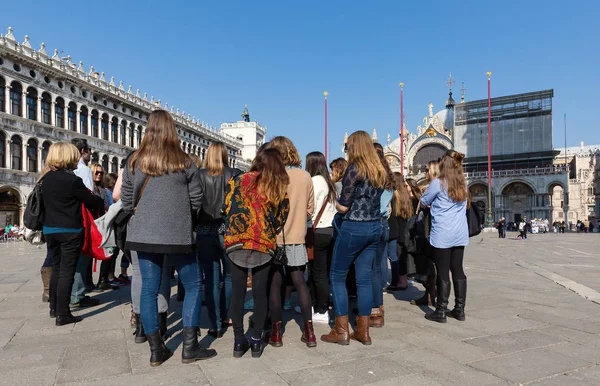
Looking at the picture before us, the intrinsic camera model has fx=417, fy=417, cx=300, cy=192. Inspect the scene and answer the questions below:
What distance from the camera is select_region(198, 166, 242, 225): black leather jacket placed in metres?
4.16

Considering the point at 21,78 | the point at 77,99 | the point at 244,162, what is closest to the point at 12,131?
the point at 21,78

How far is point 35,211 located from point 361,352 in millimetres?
3826

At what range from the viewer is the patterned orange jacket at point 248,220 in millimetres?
3520

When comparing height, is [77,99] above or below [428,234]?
above

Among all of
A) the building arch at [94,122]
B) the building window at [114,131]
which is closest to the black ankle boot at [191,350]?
the building arch at [94,122]

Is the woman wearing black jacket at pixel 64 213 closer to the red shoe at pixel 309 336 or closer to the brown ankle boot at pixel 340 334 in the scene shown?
the red shoe at pixel 309 336

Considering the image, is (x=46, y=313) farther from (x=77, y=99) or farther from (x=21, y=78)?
(x=77, y=99)

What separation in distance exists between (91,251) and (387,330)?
11.5 feet

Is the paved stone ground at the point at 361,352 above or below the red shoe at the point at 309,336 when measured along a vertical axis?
below

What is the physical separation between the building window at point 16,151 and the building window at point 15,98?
1818 millimetres

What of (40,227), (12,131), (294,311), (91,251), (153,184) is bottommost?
(294,311)

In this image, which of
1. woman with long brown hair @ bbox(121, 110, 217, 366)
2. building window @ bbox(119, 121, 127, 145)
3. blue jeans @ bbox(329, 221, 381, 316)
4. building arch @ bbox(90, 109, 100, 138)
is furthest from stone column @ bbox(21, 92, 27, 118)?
blue jeans @ bbox(329, 221, 381, 316)

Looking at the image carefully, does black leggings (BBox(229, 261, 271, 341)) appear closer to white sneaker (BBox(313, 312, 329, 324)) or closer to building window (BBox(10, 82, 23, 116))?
white sneaker (BBox(313, 312, 329, 324))

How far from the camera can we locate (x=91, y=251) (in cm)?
495
